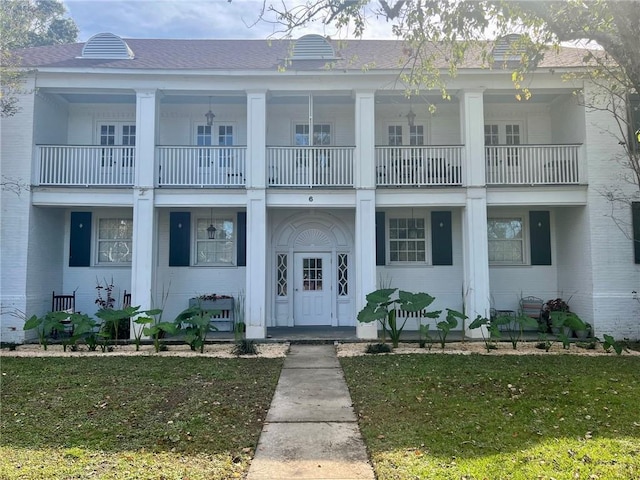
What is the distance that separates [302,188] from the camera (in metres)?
11.6

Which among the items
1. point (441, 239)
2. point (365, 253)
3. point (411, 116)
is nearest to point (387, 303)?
point (365, 253)

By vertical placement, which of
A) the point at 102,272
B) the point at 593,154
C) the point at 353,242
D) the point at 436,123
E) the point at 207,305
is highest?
the point at 436,123

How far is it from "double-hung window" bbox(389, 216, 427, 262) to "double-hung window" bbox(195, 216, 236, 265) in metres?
4.45

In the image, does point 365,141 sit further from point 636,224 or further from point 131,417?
point 131,417

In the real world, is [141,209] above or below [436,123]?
below

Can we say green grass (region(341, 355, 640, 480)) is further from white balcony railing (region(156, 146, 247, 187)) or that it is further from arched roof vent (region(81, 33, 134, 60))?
arched roof vent (region(81, 33, 134, 60))

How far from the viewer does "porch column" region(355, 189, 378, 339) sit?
11.2 m

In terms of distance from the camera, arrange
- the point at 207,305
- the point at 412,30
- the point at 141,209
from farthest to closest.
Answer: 1. the point at 207,305
2. the point at 141,209
3. the point at 412,30

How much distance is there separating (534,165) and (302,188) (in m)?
5.79

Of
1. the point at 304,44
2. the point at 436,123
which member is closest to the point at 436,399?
the point at 436,123

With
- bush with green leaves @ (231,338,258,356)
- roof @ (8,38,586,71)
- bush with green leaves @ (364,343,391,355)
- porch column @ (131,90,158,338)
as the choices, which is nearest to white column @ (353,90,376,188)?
roof @ (8,38,586,71)

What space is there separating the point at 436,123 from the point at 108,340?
1012cm

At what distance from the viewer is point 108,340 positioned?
10.7m

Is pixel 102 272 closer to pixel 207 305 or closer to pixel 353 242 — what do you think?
pixel 207 305
